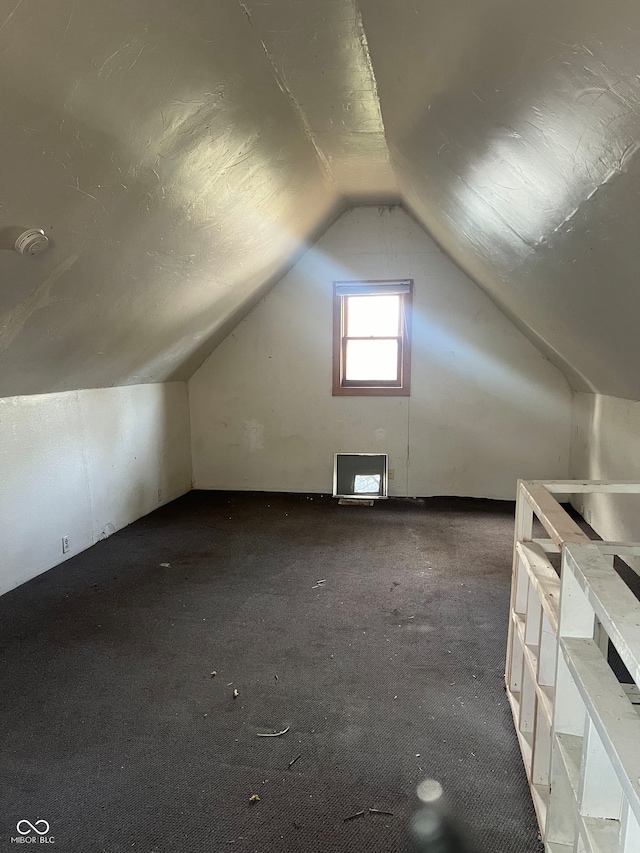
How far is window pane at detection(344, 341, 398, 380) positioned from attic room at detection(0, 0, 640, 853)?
23.7 inches

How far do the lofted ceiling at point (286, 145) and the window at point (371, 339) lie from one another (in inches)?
52.5

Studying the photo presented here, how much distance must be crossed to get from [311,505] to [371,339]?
1.66 meters

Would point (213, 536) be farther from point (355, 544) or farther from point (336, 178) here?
point (336, 178)

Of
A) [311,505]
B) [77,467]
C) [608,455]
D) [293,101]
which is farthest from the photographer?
[311,505]

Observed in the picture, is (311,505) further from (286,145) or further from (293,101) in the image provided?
(293,101)

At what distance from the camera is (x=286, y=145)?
2.44 meters

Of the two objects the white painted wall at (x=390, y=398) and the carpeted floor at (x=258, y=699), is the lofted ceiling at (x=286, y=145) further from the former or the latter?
the carpeted floor at (x=258, y=699)

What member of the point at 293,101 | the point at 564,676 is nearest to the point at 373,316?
the point at 293,101

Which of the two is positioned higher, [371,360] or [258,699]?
[371,360]

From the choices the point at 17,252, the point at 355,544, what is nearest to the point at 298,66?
the point at 17,252

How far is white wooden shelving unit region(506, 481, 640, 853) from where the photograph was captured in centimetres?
77

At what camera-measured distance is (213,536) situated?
11.9 ft

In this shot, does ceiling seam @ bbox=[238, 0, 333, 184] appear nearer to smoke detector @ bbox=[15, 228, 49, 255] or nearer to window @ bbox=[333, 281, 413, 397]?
smoke detector @ bbox=[15, 228, 49, 255]

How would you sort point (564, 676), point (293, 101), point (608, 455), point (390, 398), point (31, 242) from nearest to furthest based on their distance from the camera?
point (564, 676) → point (31, 242) → point (293, 101) → point (608, 455) → point (390, 398)
